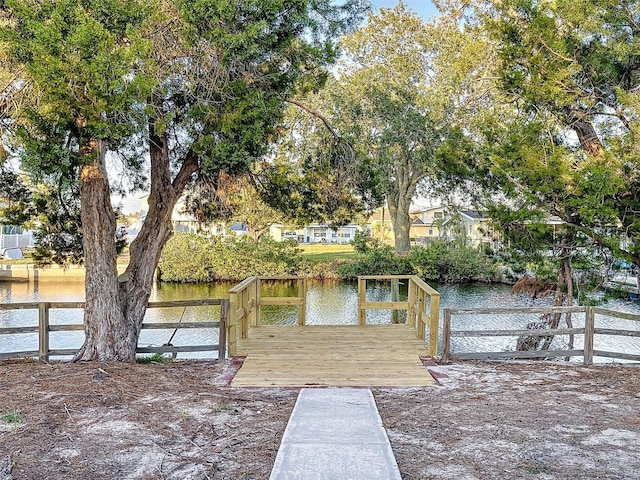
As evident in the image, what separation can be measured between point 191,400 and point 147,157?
4.58 meters

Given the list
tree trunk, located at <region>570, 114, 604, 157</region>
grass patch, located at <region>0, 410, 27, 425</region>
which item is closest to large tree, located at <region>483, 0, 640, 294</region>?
tree trunk, located at <region>570, 114, 604, 157</region>

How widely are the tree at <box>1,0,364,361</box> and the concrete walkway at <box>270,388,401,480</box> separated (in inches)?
121

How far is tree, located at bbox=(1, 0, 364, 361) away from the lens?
4562 millimetres

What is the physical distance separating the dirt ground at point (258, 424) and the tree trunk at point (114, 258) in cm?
55

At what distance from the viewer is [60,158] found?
17.9 ft

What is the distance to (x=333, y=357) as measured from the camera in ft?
Result: 21.6

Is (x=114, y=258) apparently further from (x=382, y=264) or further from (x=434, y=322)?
(x=382, y=264)

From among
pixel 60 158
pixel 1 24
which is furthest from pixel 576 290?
pixel 1 24

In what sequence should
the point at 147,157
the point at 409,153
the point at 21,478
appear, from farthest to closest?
the point at 409,153 < the point at 147,157 < the point at 21,478

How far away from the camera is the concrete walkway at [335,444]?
3055mm

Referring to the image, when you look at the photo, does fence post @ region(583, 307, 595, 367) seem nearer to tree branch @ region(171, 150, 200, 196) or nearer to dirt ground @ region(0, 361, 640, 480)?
dirt ground @ region(0, 361, 640, 480)

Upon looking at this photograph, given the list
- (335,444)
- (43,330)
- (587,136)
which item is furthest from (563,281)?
(43,330)

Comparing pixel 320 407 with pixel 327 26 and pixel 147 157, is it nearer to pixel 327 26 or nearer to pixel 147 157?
pixel 327 26

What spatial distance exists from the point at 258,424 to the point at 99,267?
3.41 meters
